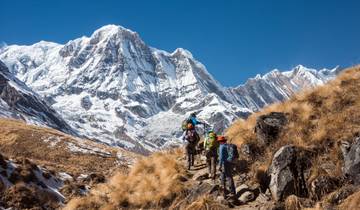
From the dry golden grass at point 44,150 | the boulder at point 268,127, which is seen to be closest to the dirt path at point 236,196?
the boulder at point 268,127

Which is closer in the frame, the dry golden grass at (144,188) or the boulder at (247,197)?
the boulder at (247,197)

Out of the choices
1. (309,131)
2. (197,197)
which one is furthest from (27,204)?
(309,131)

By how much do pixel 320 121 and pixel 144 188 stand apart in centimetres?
800

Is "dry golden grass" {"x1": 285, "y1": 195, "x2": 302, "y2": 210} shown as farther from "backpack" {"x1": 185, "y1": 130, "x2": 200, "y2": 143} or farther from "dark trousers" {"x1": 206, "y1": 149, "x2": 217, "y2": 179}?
"backpack" {"x1": 185, "y1": 130, "x2": 200, "y2": 143}

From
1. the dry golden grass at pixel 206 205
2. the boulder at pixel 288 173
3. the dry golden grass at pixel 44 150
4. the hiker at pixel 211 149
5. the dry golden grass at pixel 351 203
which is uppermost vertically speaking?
the dry golden grass at pixel 44 150

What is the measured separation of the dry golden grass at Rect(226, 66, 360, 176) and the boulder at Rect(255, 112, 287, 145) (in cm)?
31

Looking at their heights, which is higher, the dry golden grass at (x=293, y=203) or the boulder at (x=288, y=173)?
the boulder at (x=288, y=173)

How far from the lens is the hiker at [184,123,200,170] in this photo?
→ 22109 mm

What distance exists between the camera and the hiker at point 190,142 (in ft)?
72.5

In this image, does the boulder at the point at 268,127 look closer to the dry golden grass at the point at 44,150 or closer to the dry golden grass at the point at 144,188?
the dry golden grass at the point at 144,188

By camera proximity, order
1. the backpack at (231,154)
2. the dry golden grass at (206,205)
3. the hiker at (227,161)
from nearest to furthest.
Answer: the dry golden grass at (206,205) → the hiker at (227,161) → the backpack at (231,154)

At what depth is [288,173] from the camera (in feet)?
54.1

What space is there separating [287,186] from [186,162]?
25.3 feet

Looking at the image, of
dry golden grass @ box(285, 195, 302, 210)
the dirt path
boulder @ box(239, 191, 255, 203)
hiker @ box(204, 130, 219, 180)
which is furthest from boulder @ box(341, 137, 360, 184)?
hiker @ box(204, 130, 219, 180)
